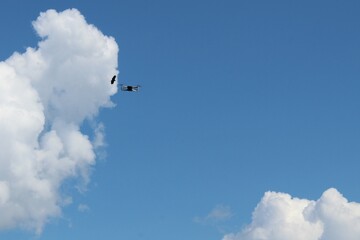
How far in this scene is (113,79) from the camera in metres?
188
